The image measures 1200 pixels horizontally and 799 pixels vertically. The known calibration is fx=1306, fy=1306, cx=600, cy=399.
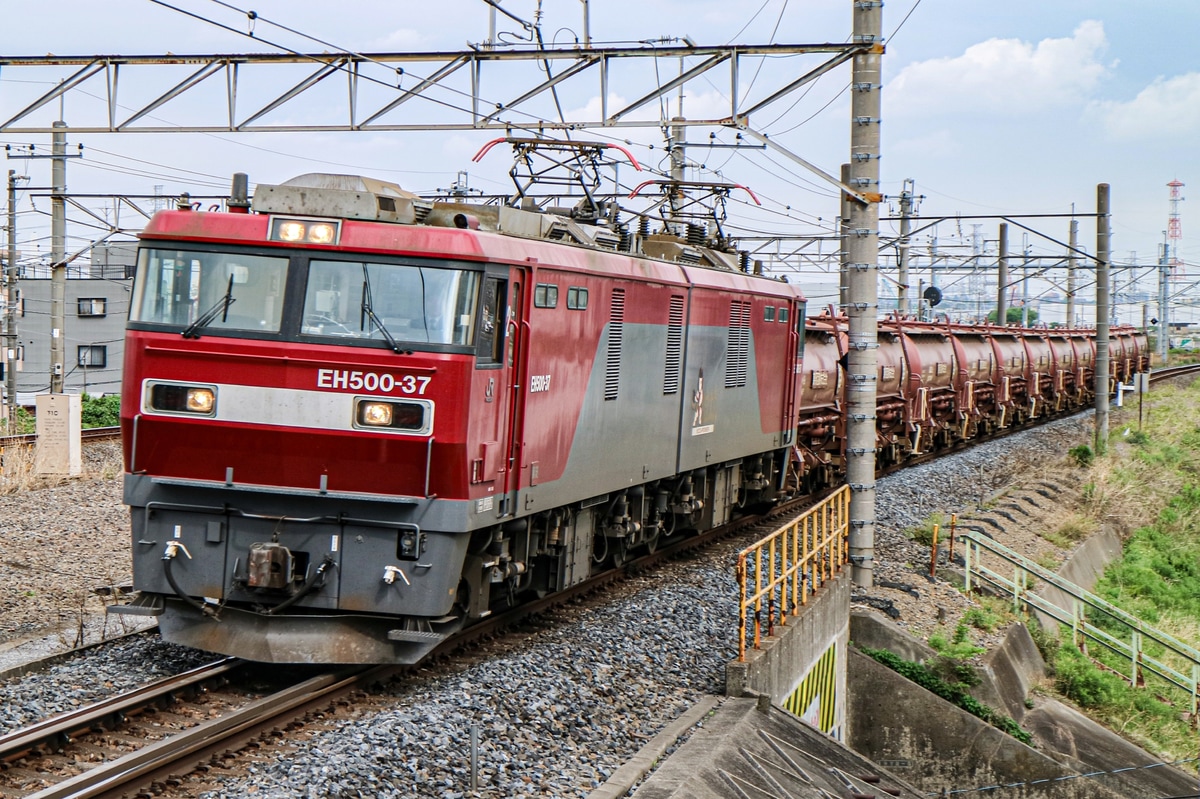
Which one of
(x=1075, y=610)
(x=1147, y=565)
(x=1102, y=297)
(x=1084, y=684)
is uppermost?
(x=1102, y=297)

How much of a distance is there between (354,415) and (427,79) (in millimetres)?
7636

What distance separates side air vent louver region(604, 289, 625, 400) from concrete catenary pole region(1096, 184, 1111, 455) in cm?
1910

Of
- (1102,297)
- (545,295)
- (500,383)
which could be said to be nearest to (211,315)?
(500,383)

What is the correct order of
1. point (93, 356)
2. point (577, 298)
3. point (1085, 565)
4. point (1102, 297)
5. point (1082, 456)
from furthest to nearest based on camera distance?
point (93, 356)
point (1082, 456)
point (1102, 297)
point (1085, 565)
point (577, 298)

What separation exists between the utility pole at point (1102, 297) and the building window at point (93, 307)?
3851cm

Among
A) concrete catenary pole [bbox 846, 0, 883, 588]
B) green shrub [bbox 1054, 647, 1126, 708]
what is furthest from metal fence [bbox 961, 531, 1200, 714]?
concrete catenary pole [bbox 846, 0, 883, 588]

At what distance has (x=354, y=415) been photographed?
8.73 meters

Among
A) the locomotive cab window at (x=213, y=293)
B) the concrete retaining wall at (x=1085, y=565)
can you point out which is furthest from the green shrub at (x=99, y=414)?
the locomotive cab window at (x=213, y=293)

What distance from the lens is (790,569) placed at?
37.7 ft

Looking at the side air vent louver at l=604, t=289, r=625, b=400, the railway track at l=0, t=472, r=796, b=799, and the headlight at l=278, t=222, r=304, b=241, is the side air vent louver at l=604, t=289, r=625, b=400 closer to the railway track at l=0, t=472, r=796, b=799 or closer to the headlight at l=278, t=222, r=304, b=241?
the railway track at l=0, t=472, r=796, b=799

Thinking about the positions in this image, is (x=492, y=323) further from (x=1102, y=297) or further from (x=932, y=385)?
(x=1102, y=297)

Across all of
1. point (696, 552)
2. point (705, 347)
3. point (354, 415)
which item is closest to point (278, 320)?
point (354, 415)

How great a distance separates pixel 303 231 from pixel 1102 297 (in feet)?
77.1

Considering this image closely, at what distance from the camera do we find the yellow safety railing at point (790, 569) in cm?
1038
